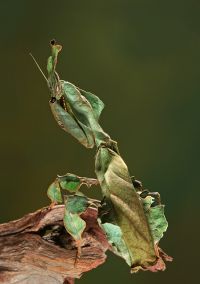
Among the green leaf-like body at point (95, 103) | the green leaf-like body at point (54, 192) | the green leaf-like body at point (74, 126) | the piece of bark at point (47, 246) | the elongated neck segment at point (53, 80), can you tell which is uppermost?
the elongated neck segment at point (53, 80)

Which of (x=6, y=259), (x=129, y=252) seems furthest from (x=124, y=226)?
(x=6, y=259)

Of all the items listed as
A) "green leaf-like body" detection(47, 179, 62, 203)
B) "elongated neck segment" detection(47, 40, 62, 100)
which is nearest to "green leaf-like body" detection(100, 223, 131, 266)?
"green leaf-like body" detection(47, 179, 62, 203)

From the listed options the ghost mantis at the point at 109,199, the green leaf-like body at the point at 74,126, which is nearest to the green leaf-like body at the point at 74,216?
the ghost mantis at the point at 109,199

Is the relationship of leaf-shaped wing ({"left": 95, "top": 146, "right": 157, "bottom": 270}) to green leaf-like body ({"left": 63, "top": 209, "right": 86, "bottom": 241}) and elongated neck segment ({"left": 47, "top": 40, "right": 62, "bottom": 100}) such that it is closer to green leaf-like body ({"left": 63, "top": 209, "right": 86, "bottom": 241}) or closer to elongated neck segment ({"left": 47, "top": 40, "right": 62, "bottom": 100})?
green leaf-like body ({"left": 63, "top": 209, "right": 86, "bottom": 241})

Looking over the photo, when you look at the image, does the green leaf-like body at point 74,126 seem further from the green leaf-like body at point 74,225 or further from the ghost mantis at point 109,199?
the green leaf-like body at point 74,225

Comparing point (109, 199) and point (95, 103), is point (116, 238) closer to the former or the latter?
point (109, 199)

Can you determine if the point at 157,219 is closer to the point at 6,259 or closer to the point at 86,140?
the point at 86,140

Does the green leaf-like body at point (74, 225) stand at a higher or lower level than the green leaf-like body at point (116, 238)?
higher
